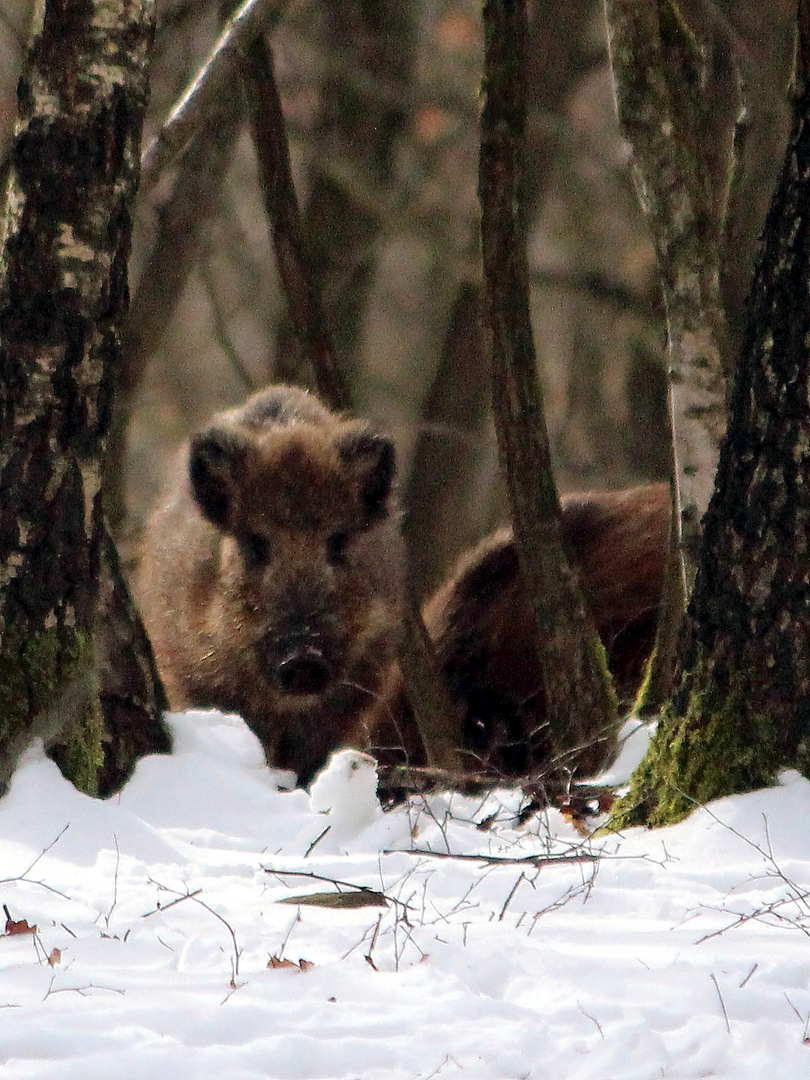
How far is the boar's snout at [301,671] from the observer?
722 centimetres

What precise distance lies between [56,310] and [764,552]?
2.12m

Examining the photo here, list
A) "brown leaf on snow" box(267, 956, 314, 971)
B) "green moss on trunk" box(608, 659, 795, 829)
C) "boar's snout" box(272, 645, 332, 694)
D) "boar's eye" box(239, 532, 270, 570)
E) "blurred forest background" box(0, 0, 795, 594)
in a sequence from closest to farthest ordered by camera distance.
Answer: "brown leaf on snow" box(267, 956, 314, 971) < "green moss on trunk" box(608, 659, 795, 829) < "boar's snout" box(272, 645, 332, 694) < "boar's eye" box(239, 532, 270, 570) < "blurred forest background" box(0, 0, 795, 594)

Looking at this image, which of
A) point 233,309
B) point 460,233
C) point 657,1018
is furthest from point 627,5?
point 233,309

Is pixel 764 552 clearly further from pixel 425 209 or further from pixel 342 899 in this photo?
pixel 425 209

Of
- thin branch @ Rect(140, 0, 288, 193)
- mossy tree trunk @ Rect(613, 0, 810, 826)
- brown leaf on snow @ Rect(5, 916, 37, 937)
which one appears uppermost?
thin branch @ Rect(140, 0, 288, 193)

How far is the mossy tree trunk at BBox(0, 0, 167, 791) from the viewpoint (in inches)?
199

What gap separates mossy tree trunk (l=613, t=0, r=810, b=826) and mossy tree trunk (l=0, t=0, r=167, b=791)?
6.04 ft

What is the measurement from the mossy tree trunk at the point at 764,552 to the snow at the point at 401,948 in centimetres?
15

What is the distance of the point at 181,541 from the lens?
26.7 ft

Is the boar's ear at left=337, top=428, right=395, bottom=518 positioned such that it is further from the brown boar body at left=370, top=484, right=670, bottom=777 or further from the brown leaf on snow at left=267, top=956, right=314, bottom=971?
the brown leaf on snow at left=267, top=956, right=314, bottom=971

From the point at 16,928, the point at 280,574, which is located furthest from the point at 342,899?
the point at 280,574

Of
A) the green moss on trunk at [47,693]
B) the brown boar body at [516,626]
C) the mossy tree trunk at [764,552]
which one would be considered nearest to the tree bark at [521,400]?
the brown boar body at [516,626]

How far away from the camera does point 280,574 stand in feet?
25.1

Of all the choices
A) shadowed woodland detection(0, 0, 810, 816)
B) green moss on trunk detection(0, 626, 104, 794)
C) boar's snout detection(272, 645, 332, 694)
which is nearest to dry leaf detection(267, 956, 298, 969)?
green moss on trunk detection(0, 626, 104, 794)
